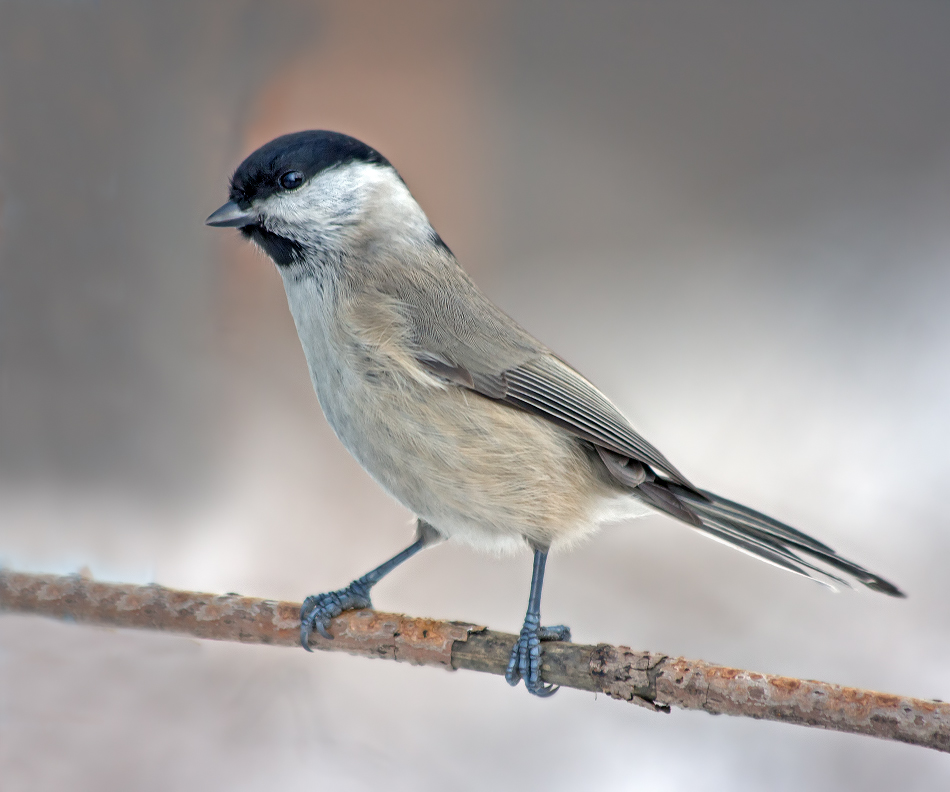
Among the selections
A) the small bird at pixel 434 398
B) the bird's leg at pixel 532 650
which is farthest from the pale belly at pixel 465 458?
the bird's leg at pixel 532 650

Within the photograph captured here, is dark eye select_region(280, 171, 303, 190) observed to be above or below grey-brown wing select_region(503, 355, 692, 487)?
above

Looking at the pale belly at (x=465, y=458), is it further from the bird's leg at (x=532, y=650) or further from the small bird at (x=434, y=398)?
the bird's leg at (x=532, y=650)

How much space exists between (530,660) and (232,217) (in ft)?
2.31

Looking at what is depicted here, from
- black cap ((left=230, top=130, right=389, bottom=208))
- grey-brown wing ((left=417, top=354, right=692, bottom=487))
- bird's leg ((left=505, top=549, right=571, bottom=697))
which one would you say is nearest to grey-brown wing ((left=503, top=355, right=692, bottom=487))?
grey-brown wing ((left=417, top=354, right=692, bottom=487))

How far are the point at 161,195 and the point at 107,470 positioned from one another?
1.77 feet

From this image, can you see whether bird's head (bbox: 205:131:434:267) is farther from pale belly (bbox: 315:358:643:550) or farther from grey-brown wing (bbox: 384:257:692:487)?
pale belly (bbox: 315:358:643:550)

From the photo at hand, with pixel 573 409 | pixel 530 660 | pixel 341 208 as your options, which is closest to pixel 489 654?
pixel 530 660

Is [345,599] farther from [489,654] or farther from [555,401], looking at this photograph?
[555,401]

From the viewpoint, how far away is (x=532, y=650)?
1.02 meters

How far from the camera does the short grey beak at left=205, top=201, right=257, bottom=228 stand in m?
1.03

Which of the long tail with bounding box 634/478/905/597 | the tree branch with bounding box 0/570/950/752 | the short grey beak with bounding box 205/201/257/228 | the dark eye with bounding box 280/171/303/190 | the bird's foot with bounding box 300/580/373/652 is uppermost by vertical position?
the dark eye with bounding box 280/171/303/190

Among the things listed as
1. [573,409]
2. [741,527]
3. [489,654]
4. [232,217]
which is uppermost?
[232,217]

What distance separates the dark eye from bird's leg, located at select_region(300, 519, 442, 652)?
0.57m

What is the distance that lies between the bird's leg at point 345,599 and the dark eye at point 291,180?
0.57 m
